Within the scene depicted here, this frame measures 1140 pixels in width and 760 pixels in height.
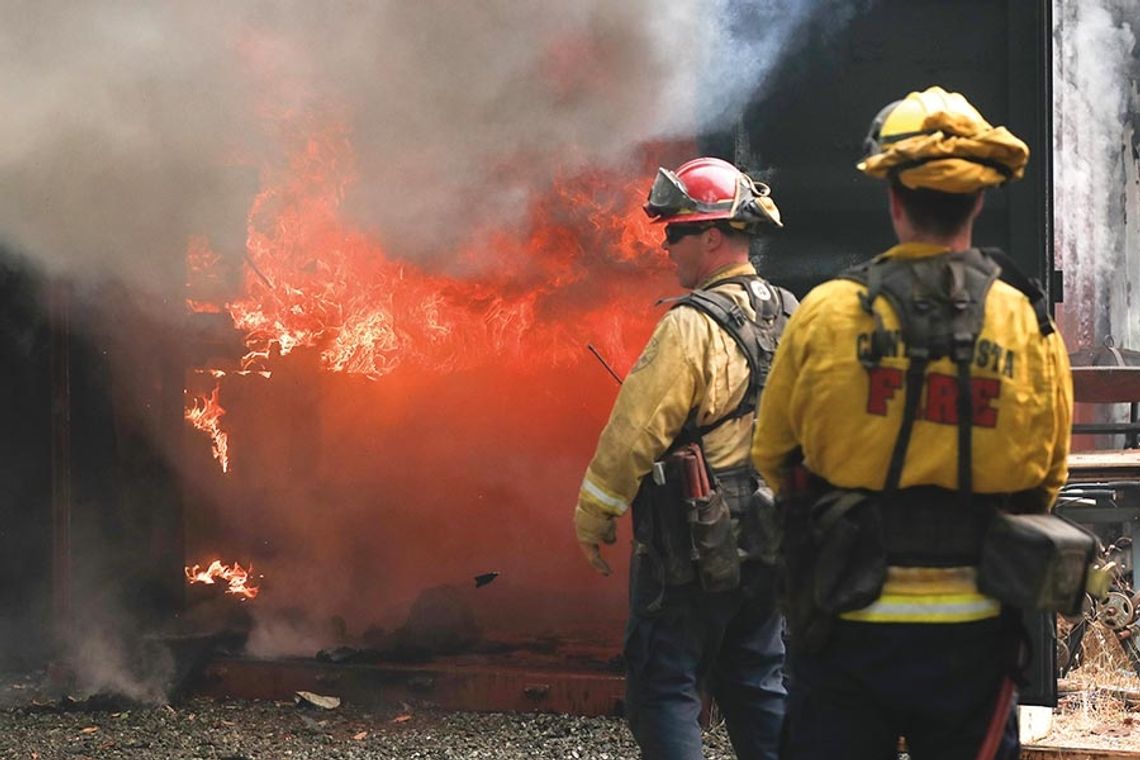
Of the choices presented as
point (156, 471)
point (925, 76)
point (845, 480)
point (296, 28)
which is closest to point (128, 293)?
point (156, 471)

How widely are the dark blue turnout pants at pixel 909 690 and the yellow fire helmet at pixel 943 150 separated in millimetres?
905

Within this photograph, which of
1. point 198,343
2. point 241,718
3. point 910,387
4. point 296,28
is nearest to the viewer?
point 910,387

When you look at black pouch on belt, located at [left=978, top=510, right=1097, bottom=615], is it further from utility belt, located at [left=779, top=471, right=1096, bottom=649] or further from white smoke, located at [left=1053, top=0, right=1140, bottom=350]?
white smoke, located at [left=1053, top=0, right=1140, bottom=350]

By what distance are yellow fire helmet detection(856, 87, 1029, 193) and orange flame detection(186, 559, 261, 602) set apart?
17.7ft

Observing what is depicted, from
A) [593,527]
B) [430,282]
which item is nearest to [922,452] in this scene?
[593,527]

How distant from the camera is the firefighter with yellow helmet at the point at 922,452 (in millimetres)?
2678

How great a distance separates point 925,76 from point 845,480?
342cm

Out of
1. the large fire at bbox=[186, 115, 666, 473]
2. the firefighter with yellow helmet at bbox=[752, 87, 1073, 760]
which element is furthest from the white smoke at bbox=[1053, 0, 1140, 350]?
the firefighter with yellow helmet at bbox=[752, 87, 1073, 760]

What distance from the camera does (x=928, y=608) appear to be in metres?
2.69

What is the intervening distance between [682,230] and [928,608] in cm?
180

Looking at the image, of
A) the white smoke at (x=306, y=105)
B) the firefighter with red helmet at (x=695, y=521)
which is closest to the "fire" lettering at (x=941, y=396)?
the firefighter with red helmet at (x=695, y=521)

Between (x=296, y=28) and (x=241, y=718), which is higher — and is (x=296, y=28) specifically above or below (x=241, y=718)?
above

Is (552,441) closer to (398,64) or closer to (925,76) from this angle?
(398,64)

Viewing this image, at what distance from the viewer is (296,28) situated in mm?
6730
